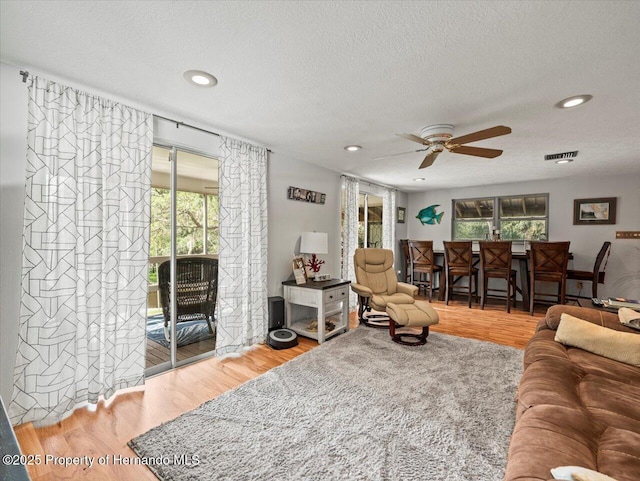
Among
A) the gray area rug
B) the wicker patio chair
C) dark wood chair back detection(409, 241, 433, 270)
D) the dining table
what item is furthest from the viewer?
dark wood chair back detection(409, 241, 433, 270)

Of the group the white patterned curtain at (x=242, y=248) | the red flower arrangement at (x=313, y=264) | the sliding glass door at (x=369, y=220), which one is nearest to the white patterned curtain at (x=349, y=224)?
the sliding glass door at (x=369, y=220)

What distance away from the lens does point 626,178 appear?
4.75 meters

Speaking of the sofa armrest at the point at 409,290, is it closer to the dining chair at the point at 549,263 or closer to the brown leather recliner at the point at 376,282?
the brown leather recliner at the point at 376,282

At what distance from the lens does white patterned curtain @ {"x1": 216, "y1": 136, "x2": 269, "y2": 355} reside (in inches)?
117

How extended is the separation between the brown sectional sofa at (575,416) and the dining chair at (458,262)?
310 centimetres

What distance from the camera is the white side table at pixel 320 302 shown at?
335 cm

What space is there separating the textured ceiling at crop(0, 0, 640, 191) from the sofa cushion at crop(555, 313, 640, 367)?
1628mm

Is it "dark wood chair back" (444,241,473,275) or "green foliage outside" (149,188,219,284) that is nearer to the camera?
"green foliage outside" (149,188,219,284)

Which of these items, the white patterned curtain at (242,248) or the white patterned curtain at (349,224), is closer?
the white patterned curtain at (242,248)

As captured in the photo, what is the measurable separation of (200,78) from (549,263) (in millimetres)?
5161

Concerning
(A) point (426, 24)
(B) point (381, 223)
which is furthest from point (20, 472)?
(B) point (381, 223)

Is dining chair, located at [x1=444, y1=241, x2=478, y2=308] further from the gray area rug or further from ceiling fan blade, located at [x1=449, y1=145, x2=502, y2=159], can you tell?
ceiling fan blade, located at [x1=449, y1=145, x2=502, y2=159]

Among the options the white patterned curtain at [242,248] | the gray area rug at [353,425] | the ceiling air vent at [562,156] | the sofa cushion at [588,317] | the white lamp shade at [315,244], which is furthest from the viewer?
the white lamp shade at [315,244]

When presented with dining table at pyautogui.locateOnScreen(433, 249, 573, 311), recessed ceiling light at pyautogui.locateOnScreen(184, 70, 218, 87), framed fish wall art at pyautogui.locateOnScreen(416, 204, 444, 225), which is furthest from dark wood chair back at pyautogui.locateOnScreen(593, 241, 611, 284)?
recessed ceiling light at pyautogui.locateOnScreen(184, 70, 218, 87)
